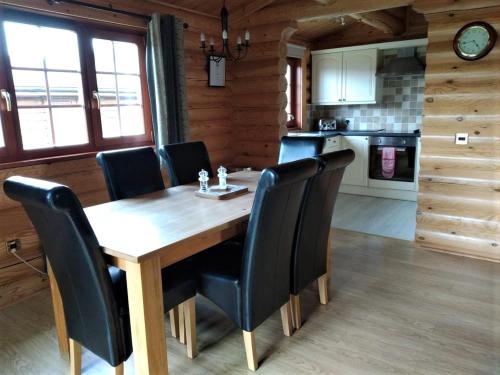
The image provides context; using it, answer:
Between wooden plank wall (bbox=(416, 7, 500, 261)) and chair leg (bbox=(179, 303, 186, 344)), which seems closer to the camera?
chair leg (bbox=(179, 303, 186, 344))

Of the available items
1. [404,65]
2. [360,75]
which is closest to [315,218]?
[404,65]

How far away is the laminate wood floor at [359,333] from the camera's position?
1952mm

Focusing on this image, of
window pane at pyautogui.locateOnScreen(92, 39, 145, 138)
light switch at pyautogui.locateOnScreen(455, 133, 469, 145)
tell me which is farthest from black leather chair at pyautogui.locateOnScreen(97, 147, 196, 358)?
light switch at pyautogui.locateOnScreen(455, 133, 469, 145)

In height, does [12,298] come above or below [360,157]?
below

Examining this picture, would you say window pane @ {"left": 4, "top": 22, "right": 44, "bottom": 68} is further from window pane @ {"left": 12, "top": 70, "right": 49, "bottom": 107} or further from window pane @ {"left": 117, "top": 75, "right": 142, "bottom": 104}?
window pane @ {"left": 117, "top": 75, "right": 142, "bottom": 104}

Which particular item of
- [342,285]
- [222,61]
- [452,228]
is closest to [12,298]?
[342,285]

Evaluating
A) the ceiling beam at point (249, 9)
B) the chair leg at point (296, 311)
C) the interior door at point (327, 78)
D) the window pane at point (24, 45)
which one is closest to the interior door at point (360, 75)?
the interior door at point (327, 78)

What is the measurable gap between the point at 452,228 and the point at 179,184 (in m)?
2.31

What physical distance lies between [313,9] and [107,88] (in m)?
2.10

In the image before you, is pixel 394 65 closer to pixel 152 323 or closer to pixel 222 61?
pixel 222 61

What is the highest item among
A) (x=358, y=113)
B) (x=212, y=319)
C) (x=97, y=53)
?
(x=97, y=53)

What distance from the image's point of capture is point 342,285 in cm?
280

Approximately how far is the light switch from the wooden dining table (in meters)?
1.95

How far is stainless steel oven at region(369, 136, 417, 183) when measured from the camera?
15.9ft
